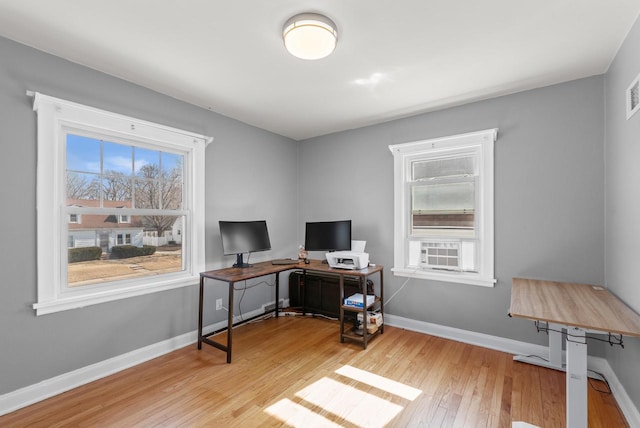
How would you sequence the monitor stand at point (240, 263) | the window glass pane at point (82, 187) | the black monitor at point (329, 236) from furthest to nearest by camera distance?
the black monitor at point (329, 236) → the monitor stand at point (240, 263) → the window glass pane at point (82, 187)

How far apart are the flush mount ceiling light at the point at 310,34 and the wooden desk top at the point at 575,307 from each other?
6.75ft

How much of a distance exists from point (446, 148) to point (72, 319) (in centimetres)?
383

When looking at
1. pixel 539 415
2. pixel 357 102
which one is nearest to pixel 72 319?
pixel 357 102

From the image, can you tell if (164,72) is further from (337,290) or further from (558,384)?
(558,384)

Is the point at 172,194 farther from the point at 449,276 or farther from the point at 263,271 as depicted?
the point at 449,276

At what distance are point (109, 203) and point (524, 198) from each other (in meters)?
3.88

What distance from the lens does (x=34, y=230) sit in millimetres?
2133

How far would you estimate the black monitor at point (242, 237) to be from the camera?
10.6 feet

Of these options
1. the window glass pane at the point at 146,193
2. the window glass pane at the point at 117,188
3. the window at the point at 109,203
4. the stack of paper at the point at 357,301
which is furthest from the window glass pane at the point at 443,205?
the window glass pane at the point at 117,188

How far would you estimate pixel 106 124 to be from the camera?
2488 millimetres

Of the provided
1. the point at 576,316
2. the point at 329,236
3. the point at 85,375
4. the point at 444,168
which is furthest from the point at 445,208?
the point at 85,375

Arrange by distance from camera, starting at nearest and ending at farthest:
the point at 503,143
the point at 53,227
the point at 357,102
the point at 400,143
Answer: the point at 53,227, the point at 503,143, the point at 357,102, the point at 400,143

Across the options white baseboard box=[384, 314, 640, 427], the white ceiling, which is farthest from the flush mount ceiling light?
white baseboard box=[384, 314, 640, 427]

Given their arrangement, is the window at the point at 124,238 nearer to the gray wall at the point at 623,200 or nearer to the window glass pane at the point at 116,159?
the window glass pane at the point at 116,159
